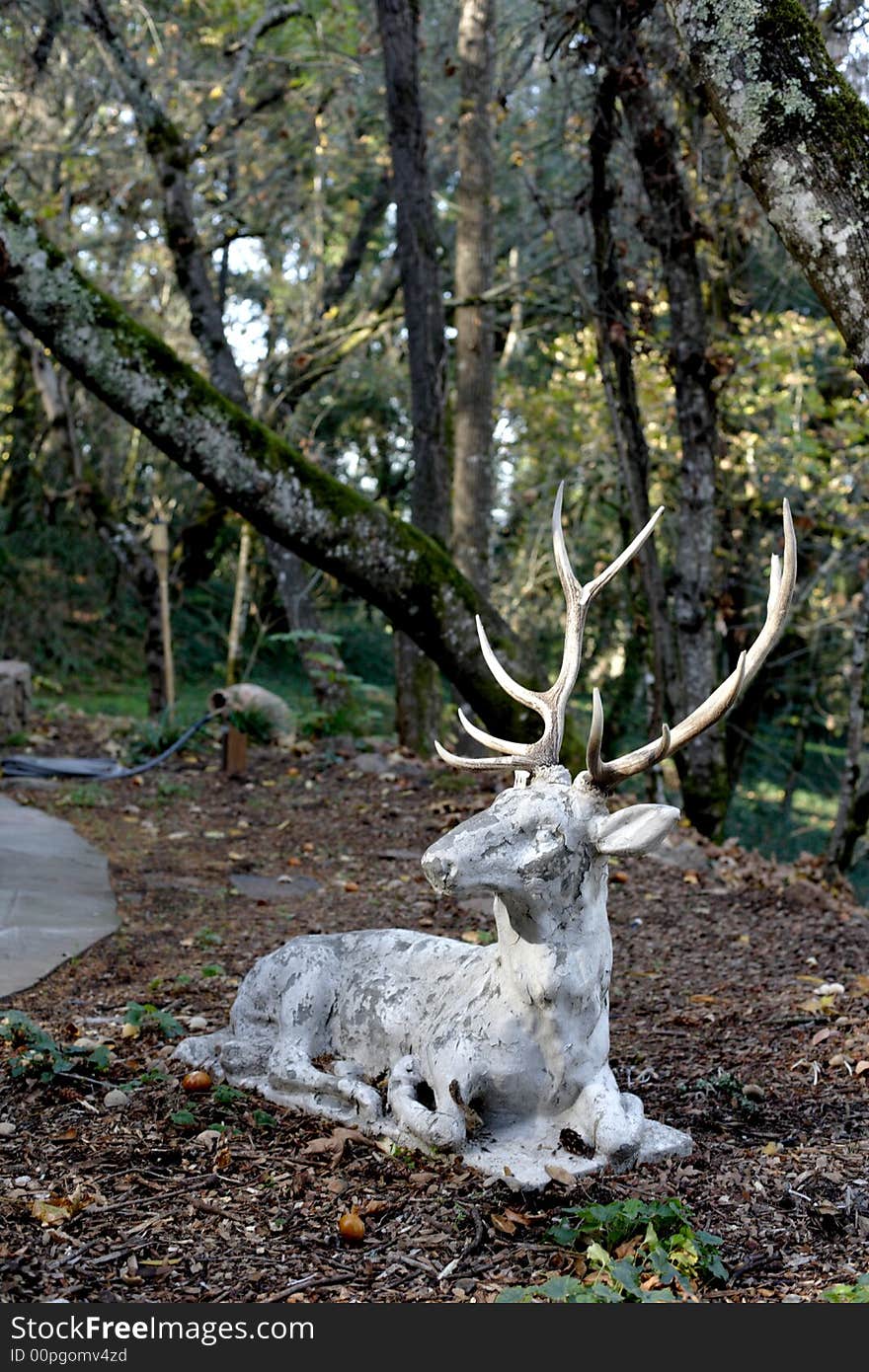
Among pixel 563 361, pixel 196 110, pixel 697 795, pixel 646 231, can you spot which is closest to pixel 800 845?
→ pixel 563 361

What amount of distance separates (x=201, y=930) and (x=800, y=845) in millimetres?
11671

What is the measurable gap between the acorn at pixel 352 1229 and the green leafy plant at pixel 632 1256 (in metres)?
0.46

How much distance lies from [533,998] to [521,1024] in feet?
0.30

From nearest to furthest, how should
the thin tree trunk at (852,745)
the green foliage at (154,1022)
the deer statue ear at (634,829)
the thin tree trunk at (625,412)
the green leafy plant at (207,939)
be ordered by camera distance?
Answer: the deer statue ear at (634,829) < the green foliage at (154,1022) < the green leafy plant at (207,939) < the thin tree trunk at (625,412) < the thin tree trunk at (852,745)

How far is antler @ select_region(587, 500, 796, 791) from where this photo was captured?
3.45 meters

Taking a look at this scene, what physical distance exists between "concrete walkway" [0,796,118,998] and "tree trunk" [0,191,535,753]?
7.26ft

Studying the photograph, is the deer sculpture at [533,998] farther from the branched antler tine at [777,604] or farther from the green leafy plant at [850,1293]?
the green leafy plant at [850,1293]

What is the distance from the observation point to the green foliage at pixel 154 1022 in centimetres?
471

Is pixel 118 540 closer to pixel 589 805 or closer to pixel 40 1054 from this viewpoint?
pixel 40 1054

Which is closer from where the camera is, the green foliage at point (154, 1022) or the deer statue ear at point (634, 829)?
the deer statue ear at point (634, 829)

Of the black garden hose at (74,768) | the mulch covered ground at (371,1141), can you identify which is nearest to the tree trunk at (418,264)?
the black garden hose at (74,768)

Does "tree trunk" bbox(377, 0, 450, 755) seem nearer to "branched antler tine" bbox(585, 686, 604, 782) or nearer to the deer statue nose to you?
"branched antler tine" bbox(585, 686, 604, 782)

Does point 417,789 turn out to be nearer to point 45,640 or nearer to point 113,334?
point 113,334

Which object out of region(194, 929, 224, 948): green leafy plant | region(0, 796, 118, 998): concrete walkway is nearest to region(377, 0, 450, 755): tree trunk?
region(0, 796, 118, 998): concrete walkway
